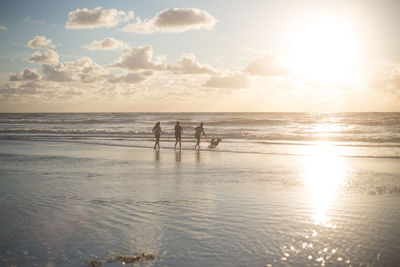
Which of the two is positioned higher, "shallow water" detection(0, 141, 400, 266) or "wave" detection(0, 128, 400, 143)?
"wave" detection(0, 128, 400, 143)

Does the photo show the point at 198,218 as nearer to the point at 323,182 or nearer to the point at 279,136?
the point at 323,182

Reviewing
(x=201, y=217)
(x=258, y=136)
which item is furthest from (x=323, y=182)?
(x=258, y=136)

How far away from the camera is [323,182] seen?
10.5 meters

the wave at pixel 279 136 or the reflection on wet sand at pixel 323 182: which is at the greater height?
the wave at pixel 279 136

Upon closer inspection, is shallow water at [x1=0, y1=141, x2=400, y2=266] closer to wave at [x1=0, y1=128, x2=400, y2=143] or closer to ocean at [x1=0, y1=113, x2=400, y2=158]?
ocean at [x1=0, y1=113, x2=400, y2=158]

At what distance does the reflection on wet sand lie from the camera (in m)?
7.12

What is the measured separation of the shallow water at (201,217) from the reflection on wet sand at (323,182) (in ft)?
0.14

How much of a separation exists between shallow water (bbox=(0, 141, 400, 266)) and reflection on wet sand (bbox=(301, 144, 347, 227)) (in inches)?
1.7

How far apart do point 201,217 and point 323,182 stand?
565 cm

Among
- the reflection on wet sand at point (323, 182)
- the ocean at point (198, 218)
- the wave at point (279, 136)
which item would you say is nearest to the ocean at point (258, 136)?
the wave at point (279, 136)

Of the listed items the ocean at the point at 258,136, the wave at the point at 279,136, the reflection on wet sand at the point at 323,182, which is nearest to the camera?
the reflection on wet sand at the point at 323,182

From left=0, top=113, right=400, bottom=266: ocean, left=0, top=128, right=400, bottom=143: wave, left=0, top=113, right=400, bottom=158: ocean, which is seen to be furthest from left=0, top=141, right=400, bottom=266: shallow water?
left=0, top=128, right=400, bottom=143: wave

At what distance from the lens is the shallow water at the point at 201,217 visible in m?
4.81

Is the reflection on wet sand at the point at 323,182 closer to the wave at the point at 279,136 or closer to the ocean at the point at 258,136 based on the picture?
the ocean at the point at 258,136
